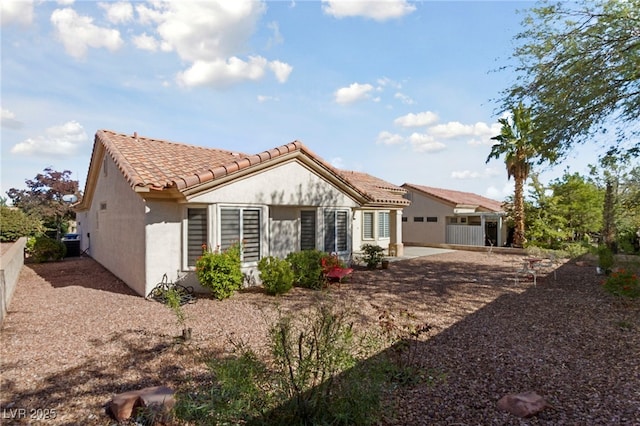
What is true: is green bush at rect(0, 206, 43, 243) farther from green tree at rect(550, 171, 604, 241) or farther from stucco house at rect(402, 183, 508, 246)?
green tree at rect(550, 171, 604, 241)

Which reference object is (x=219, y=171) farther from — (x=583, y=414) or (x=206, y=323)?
(x=583, y=414)

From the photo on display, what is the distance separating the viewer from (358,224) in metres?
22.8

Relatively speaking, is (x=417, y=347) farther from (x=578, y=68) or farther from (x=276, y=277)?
(x=578, y=68)

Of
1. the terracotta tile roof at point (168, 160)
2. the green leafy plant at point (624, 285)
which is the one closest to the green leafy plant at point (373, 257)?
the terracotta tile roof at point (168, 160)

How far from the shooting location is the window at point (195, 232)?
38.0ft

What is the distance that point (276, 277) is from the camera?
11.2m

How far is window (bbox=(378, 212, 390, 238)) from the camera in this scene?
79.8 ft

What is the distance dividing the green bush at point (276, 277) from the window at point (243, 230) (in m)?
1.05

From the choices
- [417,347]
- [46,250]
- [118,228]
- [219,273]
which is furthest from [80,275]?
[417,347]

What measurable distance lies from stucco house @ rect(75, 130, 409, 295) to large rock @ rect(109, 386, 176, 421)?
22.3ft

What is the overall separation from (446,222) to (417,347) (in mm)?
24804

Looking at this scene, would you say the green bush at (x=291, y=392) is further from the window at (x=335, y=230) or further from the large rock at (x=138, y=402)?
the window at (x=335, y=230)

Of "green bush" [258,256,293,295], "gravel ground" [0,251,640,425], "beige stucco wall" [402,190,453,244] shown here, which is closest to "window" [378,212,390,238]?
"beige stucco wall" [402,190,453,244]

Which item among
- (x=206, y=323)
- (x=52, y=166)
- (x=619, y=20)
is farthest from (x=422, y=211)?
(x=52, y=166)
